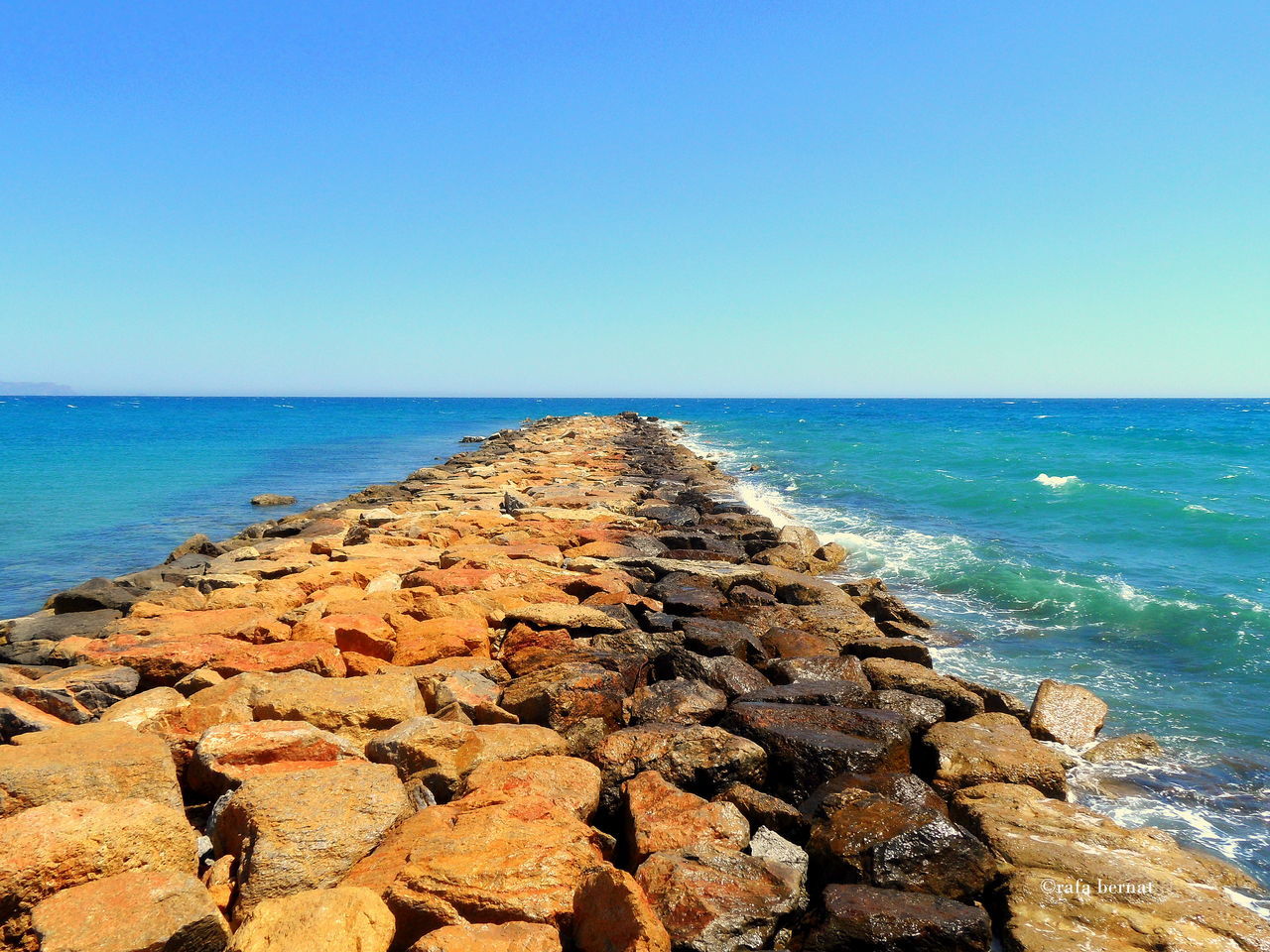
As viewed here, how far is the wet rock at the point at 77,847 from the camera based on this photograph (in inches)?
102

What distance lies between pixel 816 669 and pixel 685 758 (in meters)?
2.03

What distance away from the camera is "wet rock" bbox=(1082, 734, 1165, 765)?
18.1ft

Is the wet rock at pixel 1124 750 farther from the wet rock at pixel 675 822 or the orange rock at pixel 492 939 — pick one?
the orange rock at pixel 492 939

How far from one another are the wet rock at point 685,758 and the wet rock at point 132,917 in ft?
6.43

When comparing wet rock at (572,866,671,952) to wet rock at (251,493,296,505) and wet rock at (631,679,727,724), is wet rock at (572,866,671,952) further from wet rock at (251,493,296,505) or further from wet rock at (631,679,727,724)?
wet rock at (251,493,296,505)

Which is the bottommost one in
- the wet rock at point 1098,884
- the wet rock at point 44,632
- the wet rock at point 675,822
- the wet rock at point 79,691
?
the wet rock at point 1098,884

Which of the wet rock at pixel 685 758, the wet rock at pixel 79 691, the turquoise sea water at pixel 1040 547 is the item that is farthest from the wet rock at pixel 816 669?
the wet rock at pixel 79 691

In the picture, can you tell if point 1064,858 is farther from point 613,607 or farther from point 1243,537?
point 1243,537

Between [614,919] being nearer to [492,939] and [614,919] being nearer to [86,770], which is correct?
[492,939]

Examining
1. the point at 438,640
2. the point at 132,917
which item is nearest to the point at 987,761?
the point at 438,640

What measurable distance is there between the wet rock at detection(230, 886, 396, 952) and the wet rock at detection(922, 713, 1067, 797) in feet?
11.2

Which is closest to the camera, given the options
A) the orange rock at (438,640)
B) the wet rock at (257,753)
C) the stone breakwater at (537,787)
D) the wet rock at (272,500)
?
the stone breakwater at (537,787)

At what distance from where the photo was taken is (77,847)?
2.73 m

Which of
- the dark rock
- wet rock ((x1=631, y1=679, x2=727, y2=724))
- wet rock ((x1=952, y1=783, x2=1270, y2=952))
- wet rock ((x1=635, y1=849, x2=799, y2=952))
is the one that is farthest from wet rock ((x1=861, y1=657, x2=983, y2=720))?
the dark rock
